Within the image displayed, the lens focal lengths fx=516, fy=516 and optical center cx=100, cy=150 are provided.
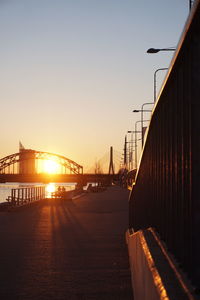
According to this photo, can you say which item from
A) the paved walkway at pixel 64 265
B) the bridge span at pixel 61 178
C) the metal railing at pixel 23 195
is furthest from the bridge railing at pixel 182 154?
the bridge span at pixel 61 178

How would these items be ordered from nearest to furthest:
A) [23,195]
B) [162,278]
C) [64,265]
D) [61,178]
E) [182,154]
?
[162,278] → [182,154] → [64,265] → [23,195] → [61,178]

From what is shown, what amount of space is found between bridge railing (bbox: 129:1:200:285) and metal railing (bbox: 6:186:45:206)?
2495 cm

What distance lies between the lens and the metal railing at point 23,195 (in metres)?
30.7

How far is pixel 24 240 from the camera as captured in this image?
14.2m

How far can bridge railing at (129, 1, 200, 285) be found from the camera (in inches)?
149

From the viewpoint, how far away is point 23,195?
3369 cm

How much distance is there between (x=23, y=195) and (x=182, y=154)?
30.0 metres

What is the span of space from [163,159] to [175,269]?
1.82m

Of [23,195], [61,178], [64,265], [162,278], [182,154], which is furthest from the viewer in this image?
[61,178]

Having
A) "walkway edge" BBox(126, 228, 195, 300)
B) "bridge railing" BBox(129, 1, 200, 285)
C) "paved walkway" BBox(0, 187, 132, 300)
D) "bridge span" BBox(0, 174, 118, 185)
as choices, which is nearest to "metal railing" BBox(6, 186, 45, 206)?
"paved walkway" BBox(0, 187, 132, 300)

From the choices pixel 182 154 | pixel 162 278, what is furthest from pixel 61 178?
pixel 162 278

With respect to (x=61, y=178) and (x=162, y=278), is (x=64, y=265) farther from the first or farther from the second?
(x=61, y=178)

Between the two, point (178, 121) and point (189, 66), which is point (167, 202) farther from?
point (189, 66)

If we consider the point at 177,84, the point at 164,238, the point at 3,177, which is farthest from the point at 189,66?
the point at 3,177
